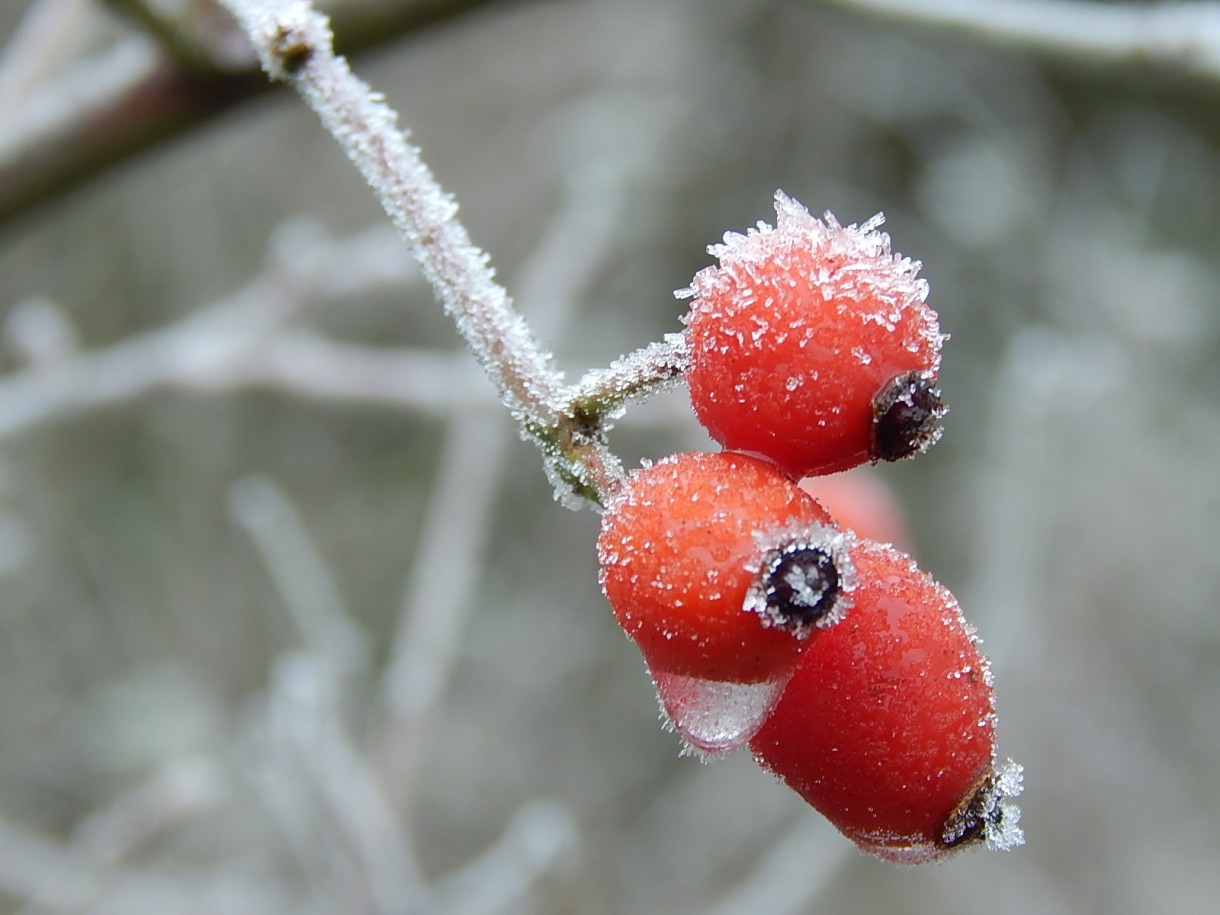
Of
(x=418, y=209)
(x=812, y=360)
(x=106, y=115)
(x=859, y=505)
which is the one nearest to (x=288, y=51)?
(x=418, y=209)

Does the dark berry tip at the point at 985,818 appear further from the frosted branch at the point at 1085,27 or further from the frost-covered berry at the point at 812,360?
the frosted branch at the point at 1085,27

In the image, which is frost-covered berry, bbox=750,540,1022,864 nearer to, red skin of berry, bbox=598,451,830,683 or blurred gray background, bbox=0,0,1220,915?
red skin of berry, bbox=598,451,830,683

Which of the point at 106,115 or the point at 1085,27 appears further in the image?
the point at 1085,27

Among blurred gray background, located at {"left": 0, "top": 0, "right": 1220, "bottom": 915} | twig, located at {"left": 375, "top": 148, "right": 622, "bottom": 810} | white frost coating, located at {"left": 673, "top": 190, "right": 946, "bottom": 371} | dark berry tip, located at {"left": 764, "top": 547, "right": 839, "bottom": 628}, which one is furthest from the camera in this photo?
blurred gray background, located at {"left": 0, "top": 0, "right": 1220, "bottom": 915}

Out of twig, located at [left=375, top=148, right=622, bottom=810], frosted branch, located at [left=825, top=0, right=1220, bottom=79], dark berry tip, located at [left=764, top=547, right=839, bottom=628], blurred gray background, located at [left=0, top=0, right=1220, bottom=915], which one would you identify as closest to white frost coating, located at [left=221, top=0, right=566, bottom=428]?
dark berry tip, located at [left=764, top=547, right=839, bottom=628]

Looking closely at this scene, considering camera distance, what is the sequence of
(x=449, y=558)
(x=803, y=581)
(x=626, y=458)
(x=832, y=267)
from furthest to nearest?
1. (x=626, y=458)
2. (x=449, y=558)
3. (x=832, y=267)
4. (x=803, y=581)

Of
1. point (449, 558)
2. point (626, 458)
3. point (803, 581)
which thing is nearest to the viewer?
point (803, 581)

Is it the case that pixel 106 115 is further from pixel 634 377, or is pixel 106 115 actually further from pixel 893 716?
pixel 893 716
